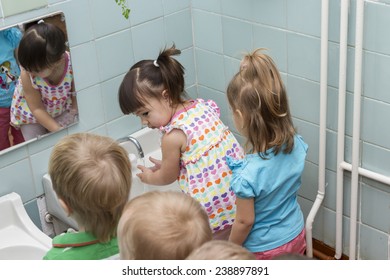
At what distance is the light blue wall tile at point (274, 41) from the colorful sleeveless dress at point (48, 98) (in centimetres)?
69

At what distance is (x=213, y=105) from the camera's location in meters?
2.13

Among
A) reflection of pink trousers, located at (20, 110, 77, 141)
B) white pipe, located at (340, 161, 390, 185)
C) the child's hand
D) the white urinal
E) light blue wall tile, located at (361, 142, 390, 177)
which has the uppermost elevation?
reflection of pink trousers, located at (20, 110, 77, 141)

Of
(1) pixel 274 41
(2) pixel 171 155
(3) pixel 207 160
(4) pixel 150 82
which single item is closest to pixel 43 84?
(4) pixel 150 82

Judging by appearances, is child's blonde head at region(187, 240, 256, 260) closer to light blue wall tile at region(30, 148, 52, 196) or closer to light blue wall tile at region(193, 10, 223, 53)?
light blue wall tile at region(30, 148, 52, 196)

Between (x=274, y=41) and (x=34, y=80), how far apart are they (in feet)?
2.81

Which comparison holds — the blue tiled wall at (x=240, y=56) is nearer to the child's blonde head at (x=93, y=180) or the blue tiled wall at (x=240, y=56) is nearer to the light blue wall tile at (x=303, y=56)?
the light blue wall tile at (x=303, y=56)

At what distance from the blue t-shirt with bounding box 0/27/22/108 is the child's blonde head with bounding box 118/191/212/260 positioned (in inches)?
→ 37.1

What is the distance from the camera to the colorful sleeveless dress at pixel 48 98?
2.14m

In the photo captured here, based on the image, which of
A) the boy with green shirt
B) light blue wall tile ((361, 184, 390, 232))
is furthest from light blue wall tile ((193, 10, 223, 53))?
the boy with green shirt

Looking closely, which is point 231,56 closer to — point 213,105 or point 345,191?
point 213,105

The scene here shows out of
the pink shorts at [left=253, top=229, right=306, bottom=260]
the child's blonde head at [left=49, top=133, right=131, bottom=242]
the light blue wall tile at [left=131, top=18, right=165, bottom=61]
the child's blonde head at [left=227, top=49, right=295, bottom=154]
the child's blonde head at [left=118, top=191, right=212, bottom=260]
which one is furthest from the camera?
the light blue wall tile at [left=131, top=18, right=165, bottom=61]

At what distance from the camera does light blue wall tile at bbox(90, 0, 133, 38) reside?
2.26m

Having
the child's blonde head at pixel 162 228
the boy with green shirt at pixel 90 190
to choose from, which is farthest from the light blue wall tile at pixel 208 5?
the child's blonde head at pixel 162 228
